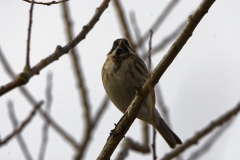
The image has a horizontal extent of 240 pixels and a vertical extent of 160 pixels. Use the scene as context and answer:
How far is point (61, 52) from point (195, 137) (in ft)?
7.18

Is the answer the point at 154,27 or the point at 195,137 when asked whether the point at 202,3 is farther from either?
the point at 154,27

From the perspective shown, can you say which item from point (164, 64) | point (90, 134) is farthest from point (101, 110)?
point (164, 64)

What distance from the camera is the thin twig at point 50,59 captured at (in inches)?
114

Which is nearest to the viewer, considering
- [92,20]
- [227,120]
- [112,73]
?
[92,20]

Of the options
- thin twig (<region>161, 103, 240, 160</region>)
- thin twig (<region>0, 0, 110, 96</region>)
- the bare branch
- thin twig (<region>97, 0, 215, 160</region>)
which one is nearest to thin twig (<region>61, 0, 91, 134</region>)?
the bare branch

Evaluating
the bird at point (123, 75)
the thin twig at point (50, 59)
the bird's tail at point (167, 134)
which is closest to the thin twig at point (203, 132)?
the bird at point (123, 75)

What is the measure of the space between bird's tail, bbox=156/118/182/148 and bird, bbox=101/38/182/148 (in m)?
0.42

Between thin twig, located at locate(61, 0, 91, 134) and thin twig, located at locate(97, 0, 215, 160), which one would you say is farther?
thin twig, located at locate(61, 0, 91, 134)

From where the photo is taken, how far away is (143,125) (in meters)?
6.52

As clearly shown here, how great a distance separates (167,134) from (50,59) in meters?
3.47

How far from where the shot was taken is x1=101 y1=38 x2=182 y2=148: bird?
18.6 feet

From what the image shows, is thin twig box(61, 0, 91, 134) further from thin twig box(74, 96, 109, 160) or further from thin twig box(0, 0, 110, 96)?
thin twig box(0, 0, 110, 96)

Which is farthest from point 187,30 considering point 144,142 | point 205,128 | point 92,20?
point 144,142

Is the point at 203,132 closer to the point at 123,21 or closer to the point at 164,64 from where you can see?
the point at 164,64
